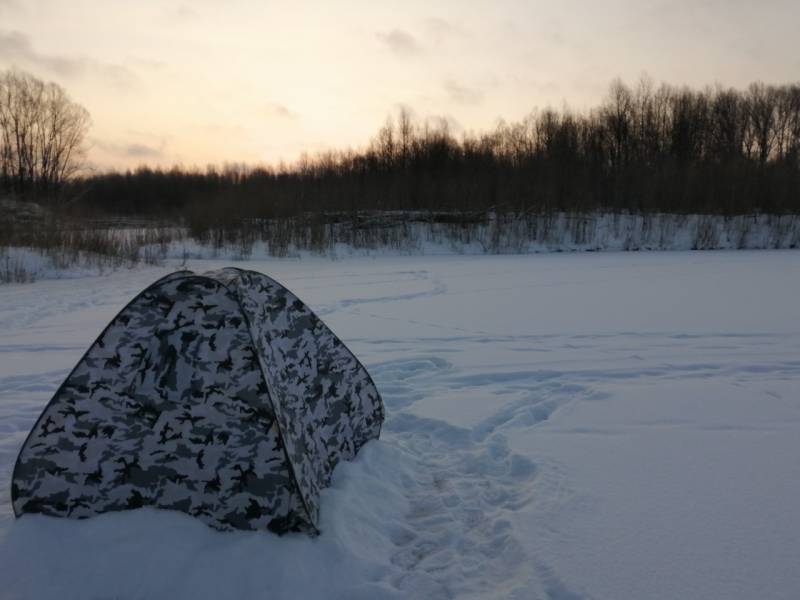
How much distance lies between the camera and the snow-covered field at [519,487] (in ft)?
5.82

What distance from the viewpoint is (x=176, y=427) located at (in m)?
1.96

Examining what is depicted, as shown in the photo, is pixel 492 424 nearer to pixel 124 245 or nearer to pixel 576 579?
pixel 576 579

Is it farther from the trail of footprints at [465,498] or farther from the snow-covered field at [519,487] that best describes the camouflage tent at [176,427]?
the trail of footprints at [465,498]

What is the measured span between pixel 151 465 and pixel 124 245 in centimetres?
1335

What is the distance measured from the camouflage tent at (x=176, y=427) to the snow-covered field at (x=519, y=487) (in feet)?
0.28

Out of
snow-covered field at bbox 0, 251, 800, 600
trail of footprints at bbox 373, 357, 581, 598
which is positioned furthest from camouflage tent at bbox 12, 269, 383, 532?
trail of footprints at bbox 373, 357, 581, 598

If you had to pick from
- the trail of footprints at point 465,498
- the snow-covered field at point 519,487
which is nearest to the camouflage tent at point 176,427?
the snow-covered field at point 519,487

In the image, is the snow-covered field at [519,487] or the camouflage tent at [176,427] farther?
the camouflage tent at [176,427]

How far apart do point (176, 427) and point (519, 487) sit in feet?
4.75

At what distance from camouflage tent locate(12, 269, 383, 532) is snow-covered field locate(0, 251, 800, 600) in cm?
9

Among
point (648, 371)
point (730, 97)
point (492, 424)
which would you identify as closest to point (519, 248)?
point (648, 371)

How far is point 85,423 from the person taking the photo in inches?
78.4

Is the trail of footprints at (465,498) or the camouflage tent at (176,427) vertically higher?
the camouflage tent at (176,427)

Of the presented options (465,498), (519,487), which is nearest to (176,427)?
(465,498)
